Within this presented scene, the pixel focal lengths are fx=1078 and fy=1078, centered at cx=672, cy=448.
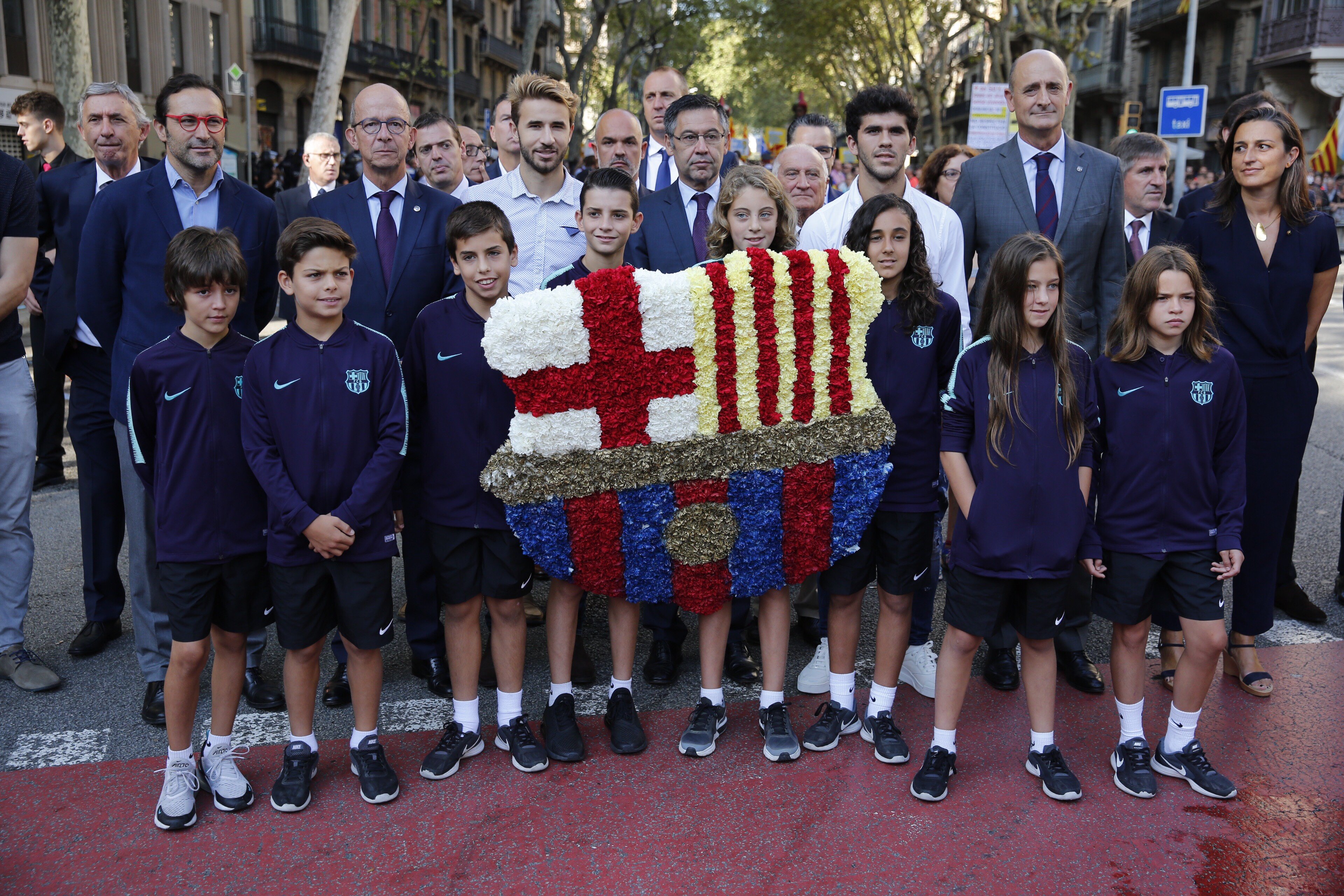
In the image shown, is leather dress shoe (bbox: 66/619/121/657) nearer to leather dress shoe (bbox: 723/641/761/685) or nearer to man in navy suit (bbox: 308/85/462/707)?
man in navy suit (bbox: 308/85/462/707)

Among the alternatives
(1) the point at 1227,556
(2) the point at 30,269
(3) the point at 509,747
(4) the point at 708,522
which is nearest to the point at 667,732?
(3) the point at 509,747

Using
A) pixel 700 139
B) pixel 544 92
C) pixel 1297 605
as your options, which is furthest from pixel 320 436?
pixel 1297 605

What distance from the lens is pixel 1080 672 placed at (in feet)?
14.8

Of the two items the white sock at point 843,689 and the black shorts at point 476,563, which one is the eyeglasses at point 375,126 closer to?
the black shorts at point 476,563

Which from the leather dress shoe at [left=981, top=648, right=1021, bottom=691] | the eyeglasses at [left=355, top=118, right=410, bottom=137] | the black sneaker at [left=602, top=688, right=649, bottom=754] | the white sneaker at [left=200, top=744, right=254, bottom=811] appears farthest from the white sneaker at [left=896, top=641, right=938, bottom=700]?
the eyeglasses at [left=355, top=118, right=410, bottom=137]

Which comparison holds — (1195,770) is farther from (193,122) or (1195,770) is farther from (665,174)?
(665,174)

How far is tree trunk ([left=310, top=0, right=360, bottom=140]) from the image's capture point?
16.1 m

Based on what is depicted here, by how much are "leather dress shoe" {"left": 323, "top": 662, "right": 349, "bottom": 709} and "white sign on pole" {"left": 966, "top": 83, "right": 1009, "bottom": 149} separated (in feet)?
66.4

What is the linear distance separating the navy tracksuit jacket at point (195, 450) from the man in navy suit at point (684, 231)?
5.66 feet

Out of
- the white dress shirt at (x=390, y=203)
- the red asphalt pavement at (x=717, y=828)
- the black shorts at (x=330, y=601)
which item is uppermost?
the white dress shirt at (x=390, y=203)

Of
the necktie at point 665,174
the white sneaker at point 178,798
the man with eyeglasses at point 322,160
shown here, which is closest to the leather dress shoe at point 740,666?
the white sneaker at point 178,798

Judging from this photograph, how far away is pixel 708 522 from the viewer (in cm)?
385

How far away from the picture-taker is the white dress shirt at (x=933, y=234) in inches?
181

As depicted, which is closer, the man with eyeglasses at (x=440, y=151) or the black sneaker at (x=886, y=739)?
the black sneaker at (x=886, y=739)
